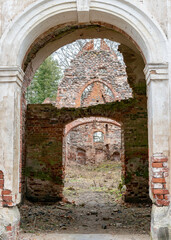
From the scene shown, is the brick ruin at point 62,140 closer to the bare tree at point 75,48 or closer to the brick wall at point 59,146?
the brick wall at point 59,146

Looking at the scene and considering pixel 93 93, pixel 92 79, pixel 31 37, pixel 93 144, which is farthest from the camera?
pixel 93 144

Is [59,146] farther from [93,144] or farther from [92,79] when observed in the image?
[93,144]

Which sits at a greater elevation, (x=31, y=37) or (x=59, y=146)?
(x=31, y=37)

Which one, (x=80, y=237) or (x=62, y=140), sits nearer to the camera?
(x=80, y=237)

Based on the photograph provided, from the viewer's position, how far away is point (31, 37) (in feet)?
12.9

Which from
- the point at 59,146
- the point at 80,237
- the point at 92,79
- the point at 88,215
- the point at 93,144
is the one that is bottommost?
the point at 88,215

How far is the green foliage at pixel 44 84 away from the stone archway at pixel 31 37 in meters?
17.9

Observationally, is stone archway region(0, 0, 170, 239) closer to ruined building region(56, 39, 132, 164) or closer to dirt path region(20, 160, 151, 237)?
dirt path region(20, 160, 151, 237)

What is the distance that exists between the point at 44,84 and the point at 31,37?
18251 mm

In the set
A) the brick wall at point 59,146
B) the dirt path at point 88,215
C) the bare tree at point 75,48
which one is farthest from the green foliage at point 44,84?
the brick wall at point 59,146

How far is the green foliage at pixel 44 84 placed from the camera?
2159 centimetres

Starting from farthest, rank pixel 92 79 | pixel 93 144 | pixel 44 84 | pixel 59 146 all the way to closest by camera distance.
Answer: pixel 44 84, pixel 93 144, pixel 92 79, pixel 59 146

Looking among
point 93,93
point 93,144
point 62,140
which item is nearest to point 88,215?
point 62,140

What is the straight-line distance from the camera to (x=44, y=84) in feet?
71.9
